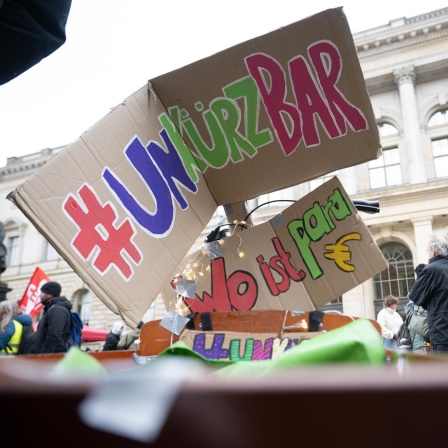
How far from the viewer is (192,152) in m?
1.63

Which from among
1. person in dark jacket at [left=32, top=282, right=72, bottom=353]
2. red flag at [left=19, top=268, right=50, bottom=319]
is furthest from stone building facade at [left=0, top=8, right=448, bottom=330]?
person in dark jacket at [left=32, top=282, right=72, bottom=353]

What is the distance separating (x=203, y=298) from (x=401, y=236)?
546 inches

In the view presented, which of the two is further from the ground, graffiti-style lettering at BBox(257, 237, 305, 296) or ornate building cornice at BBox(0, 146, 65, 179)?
ornate building cornice at BBox(0, 146, 65, 179)

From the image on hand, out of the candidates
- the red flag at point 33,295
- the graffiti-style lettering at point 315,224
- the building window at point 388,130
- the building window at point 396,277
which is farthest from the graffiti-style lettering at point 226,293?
the building window at point 388,130

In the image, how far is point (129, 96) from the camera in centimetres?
144

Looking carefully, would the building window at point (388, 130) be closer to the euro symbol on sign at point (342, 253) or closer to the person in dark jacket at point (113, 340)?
the person in dark jacket at point (113, 340)

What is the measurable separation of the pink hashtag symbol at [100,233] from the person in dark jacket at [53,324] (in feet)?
7.06

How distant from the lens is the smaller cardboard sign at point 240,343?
47.7 inches

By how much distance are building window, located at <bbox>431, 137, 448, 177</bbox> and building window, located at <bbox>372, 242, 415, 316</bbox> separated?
113 inches

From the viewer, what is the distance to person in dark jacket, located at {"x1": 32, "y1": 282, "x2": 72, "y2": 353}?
3.15 m

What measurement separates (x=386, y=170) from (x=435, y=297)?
523 inches

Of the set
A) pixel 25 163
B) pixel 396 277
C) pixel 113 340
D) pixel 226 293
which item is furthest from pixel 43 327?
pixel 25 163

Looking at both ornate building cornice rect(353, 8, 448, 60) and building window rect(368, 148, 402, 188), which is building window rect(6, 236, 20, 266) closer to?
building window rect(368, 148, 402, 188)

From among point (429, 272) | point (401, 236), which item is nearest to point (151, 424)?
point (429, 272)
